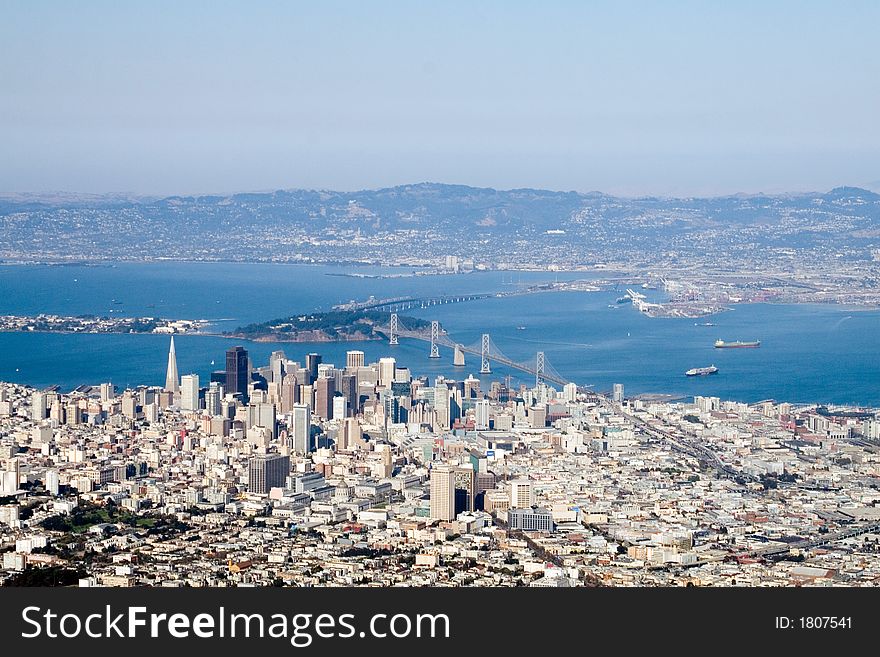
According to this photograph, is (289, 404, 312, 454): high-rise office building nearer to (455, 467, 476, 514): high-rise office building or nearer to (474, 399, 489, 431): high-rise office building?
(474, 399, 489, 431): high-rise office building

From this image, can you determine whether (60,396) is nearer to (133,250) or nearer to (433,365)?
(433,365)

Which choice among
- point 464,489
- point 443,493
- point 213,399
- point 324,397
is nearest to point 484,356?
point 324,397

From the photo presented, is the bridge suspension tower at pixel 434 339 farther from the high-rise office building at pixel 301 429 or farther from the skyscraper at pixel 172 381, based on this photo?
the high-rise office building at pixel 301 429

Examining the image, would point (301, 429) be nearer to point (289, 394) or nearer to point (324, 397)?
point (324, 397)

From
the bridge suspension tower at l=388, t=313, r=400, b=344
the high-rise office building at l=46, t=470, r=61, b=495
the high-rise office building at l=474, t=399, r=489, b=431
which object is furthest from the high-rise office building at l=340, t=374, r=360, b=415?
the bridge suspension tower at l=388, t=313, r=400, b=344

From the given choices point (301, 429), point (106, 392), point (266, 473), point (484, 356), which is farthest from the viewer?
point (484, 356)

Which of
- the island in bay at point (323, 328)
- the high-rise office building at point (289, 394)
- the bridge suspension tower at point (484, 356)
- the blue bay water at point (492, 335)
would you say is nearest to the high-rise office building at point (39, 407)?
the high-rise office building at point (289, 394)
